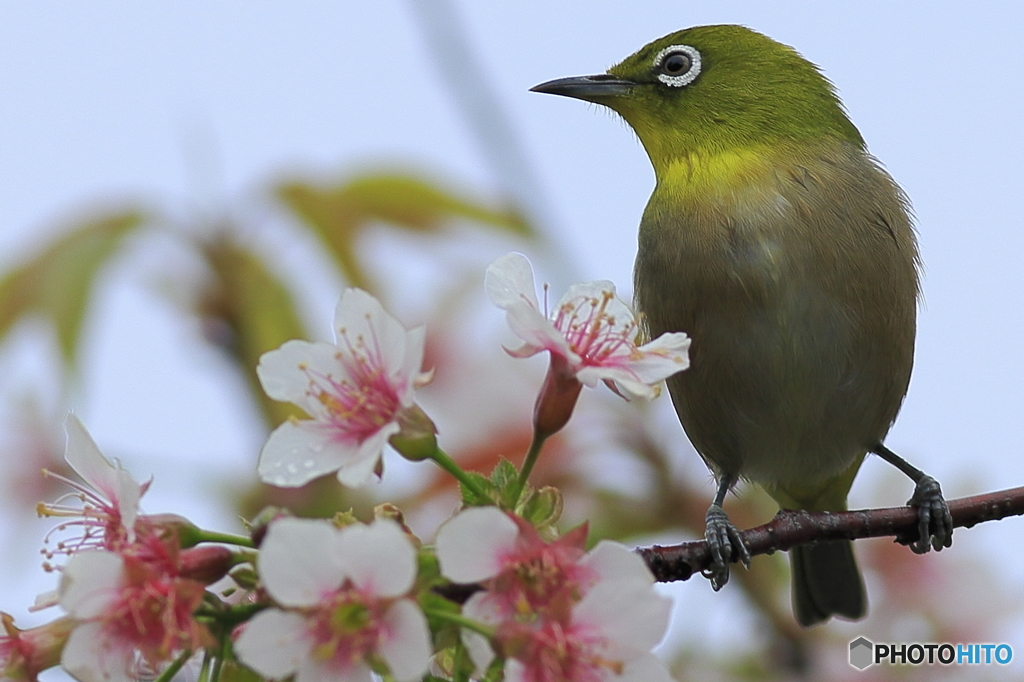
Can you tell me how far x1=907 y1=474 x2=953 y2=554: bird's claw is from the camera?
317cm

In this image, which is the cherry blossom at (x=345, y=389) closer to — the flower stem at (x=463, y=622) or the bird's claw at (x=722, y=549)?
the flower stem at (x=463, y=622)

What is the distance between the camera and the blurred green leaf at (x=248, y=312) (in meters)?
3.54

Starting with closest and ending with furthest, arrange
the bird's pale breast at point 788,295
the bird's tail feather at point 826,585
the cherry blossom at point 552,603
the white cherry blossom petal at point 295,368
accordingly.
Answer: the cherry blossom at point 552,603 → the white cherry blossom petal at point 295,368 → the bird's pale breast at point 788,295 → the bird's tail feather at point 826,585

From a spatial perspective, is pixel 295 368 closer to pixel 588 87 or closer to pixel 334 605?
pixel 334 605

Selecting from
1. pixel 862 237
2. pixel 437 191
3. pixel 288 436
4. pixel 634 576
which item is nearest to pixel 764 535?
pixel 634 576

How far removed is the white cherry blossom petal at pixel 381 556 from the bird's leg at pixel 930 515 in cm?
167

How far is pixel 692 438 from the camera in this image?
428cm

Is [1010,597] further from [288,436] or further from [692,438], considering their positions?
[288,436]

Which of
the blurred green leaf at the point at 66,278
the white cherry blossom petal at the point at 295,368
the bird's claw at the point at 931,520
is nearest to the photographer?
the white cherry blossom petal at the point at 295,368

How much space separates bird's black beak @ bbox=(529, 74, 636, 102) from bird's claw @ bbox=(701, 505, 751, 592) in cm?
159

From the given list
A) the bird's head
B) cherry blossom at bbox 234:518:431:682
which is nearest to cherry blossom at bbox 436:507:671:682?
cherry blossom at bbox 234:518:431:682

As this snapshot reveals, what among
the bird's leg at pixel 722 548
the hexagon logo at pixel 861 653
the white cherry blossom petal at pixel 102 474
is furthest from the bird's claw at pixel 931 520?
the white cherry blossom petal at pixel 102 474

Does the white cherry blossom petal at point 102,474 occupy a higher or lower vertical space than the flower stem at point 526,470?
higher

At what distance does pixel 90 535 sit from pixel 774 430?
8.21ft
